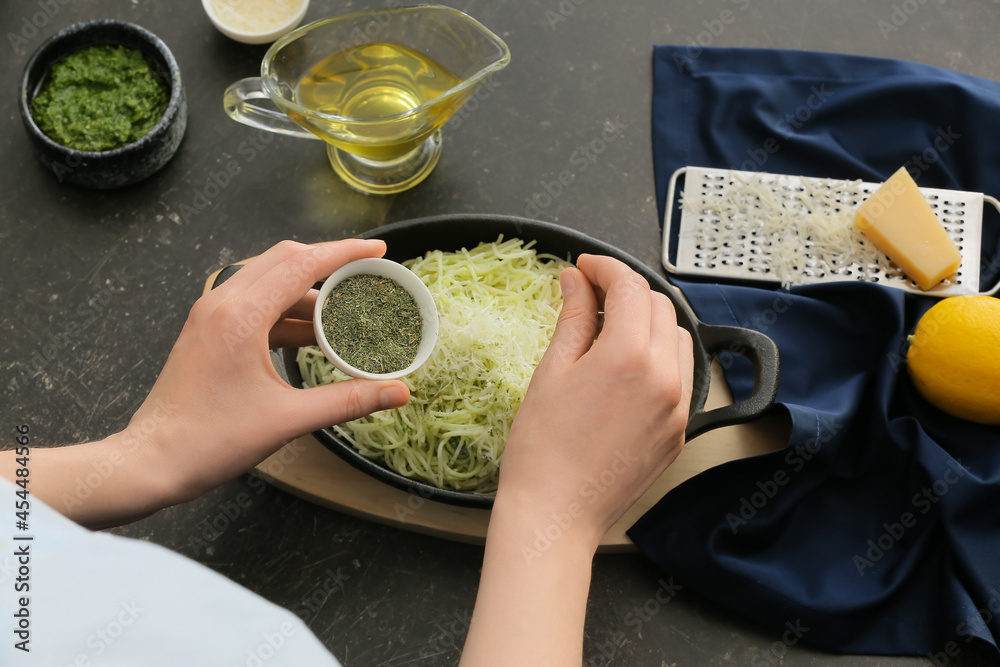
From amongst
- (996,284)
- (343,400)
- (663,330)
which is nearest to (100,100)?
(343,400)

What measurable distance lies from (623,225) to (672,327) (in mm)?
679

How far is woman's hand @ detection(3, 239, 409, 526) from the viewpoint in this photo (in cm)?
102

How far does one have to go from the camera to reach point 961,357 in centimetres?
140

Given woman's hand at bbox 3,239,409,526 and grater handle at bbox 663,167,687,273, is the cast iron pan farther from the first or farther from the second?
grater handle at bbox 663,167,687,273

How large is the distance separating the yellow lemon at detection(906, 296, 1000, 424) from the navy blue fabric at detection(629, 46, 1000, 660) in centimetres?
5

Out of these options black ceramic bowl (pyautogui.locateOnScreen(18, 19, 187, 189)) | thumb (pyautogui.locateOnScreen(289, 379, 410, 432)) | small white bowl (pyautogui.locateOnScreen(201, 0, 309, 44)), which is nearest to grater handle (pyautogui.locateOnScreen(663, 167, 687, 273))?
thumb (pyautogui.locateOnScreen(289, 379, 410, 432))

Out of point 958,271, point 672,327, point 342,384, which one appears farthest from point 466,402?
point 958,271

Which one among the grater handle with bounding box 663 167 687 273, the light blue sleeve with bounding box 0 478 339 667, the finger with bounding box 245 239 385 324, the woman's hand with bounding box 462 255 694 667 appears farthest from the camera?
the grater handle with bounding box 663 167 687 273

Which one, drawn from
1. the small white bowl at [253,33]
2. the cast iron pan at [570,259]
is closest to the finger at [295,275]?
the cast iron pan at [570,259]

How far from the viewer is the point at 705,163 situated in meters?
1.77

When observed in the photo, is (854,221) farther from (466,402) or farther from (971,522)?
(466,402)

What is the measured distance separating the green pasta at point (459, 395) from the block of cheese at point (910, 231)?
795 mm

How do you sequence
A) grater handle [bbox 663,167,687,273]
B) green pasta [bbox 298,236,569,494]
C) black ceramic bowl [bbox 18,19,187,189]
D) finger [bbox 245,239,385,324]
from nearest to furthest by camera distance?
finger [bbox 245,239,385,324] < green pasta [bbox 298,236,569,494] < black ceramic bowl [bbox 18,19,187,189] < grater handle [bbox 663,167,687,273]

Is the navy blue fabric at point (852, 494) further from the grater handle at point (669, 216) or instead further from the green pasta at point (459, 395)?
the green pasta at point (459, 395)
